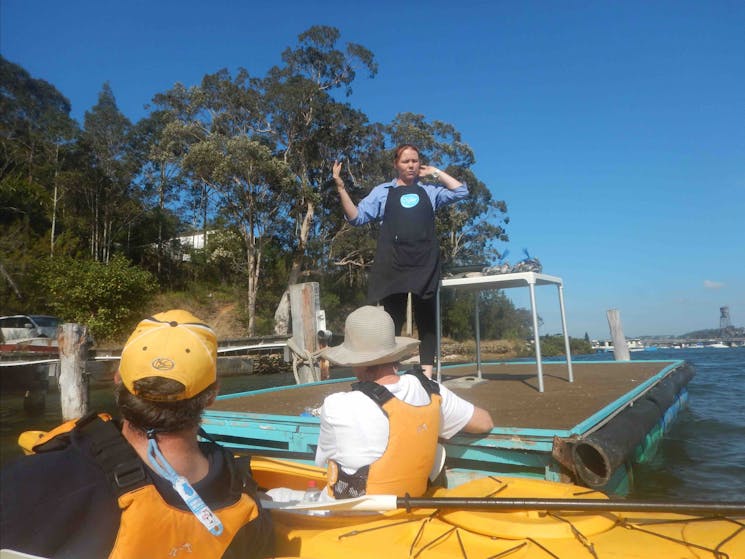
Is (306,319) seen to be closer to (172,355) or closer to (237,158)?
(172,355)

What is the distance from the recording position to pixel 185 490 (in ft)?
4.53

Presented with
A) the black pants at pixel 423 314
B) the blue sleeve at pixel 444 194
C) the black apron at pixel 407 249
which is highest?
the blue sleeve at pixel 444 194

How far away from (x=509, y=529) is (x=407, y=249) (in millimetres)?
2240

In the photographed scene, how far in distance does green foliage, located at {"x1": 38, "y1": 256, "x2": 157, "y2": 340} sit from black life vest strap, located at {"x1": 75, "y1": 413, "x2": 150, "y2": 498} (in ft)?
71.5

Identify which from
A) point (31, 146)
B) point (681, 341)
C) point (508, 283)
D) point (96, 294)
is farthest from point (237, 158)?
point (681, 341)

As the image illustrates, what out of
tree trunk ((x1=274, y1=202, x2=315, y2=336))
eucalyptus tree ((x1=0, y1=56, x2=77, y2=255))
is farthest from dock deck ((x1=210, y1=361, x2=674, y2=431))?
eucalyptus tree ((x1=0, y1=56, x2=77, y2=255))

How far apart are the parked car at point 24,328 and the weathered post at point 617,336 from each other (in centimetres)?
1515

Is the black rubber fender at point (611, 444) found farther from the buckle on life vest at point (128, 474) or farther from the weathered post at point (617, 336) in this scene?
the weathered post at point (617, 336)

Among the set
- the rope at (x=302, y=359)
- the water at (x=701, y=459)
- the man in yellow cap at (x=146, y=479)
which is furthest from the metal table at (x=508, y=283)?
the rope at (x=302, y=359)

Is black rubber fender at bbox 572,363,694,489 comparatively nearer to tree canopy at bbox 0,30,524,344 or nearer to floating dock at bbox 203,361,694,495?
floating dock at bbox 203,361,694,495

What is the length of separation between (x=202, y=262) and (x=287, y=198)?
813cm

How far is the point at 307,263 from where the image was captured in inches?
1144

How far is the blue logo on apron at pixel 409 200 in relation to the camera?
3.80 metres

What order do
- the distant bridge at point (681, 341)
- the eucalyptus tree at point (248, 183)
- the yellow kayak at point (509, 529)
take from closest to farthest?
the yellow kayak at point (509, 529) < the eucalyptus tree at point (248, 183) < the distant bridge at point (681, 341)
